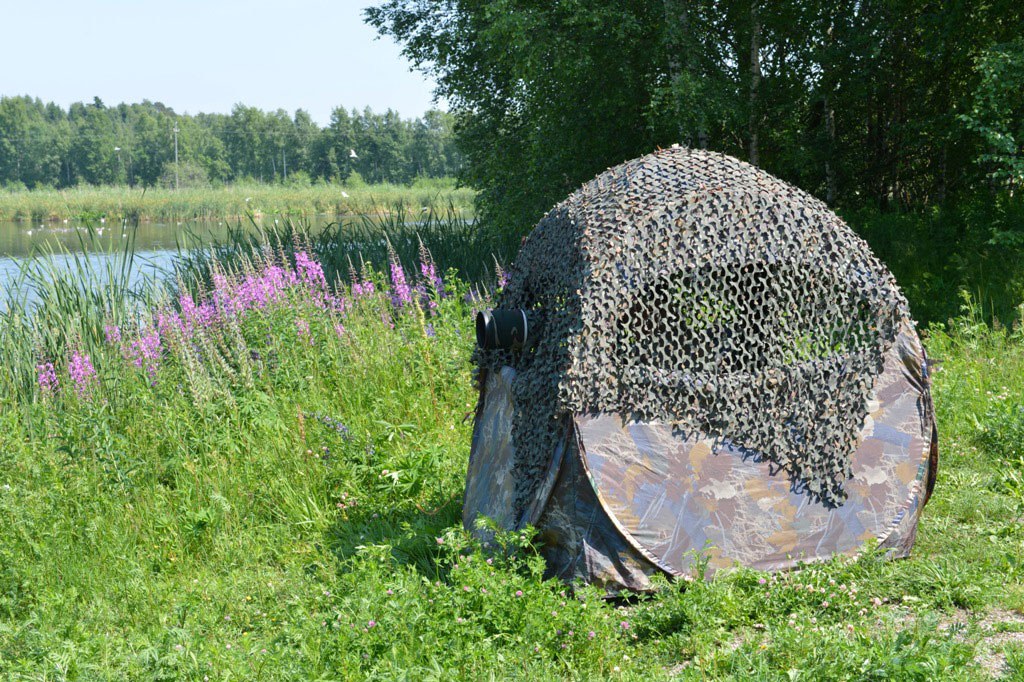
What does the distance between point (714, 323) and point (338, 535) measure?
7.88 ft

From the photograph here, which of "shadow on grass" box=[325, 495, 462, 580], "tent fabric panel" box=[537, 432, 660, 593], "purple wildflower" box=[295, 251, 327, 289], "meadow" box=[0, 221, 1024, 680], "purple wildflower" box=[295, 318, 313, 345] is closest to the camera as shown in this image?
"meadow" box=[0, 221, 1024, 680]

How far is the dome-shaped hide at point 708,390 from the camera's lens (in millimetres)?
3623

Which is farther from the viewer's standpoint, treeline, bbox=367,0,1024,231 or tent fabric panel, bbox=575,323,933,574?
treeline, bbox=367,0,1024,231

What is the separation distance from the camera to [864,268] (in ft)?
13.0

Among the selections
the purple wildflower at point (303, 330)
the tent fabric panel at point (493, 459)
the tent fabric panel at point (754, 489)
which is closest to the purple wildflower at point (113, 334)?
the purple wildflower at point (303, 330)

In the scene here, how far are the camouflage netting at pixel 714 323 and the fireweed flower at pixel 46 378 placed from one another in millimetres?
4254

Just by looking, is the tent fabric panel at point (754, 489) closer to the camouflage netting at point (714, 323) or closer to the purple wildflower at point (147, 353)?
the camouflage netting at point (714, 323)

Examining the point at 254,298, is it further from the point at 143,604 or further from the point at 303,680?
the point at 303,680

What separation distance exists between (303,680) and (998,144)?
8510mm

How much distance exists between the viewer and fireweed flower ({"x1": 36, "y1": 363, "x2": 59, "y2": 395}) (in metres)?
6.43

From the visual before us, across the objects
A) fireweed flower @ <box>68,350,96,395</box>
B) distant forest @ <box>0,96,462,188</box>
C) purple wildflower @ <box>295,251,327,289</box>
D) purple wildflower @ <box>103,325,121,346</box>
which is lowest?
fireweed flower @ <box>68,350,96,395</box>

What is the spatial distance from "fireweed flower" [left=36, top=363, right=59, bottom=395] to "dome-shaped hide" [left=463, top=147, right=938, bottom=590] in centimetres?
412

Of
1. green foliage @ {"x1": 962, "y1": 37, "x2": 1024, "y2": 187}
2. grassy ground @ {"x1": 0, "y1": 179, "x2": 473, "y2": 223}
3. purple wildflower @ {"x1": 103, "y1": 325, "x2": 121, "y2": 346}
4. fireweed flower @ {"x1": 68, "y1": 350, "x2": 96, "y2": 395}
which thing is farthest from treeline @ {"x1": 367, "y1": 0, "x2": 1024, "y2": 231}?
grassy ground @ {"x1": 0, "y1": 179, "x2": 473, "y2": 223}

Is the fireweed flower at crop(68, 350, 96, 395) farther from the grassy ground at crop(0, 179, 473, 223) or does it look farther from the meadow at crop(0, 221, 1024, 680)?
the grassy ground at crop(0, 179, 473, 223)
